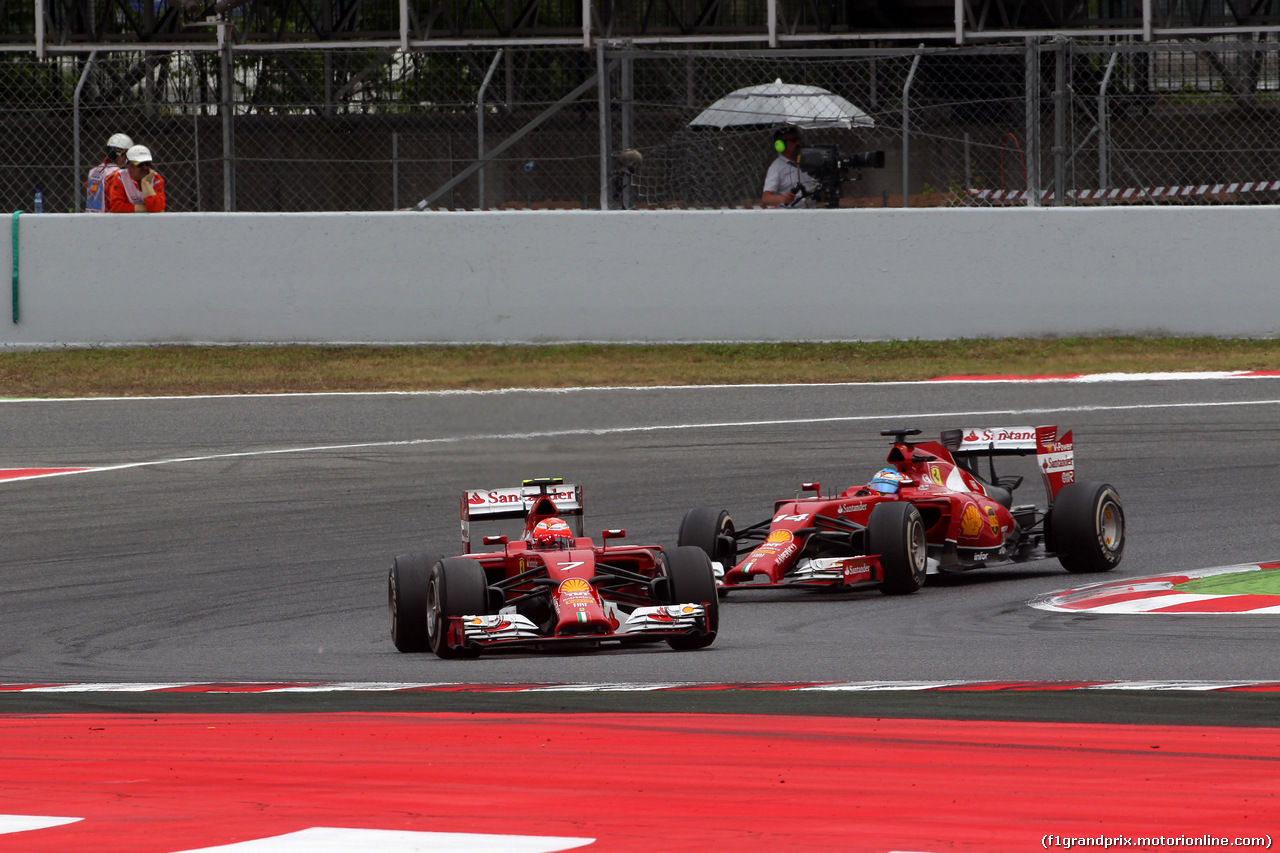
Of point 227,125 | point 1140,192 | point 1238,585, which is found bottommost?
point 1238,585

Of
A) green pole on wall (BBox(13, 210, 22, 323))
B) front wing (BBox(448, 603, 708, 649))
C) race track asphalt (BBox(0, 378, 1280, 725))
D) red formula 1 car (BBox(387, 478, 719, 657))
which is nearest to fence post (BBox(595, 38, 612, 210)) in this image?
race track asphalt (BBox(0, 378, 1280, 725))

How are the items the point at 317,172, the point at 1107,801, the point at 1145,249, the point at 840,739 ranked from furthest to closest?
Answer: the point at 317,172 < the point at 1145,249 < the point at 840,739 < the point at 1107,801

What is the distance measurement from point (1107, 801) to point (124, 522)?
7.17 m

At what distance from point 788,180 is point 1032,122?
2202 mm

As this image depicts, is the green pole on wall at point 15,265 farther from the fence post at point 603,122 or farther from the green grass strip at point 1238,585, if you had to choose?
the green grass strip at point 1238,585

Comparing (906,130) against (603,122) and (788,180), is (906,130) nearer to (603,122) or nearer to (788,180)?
(788,180)

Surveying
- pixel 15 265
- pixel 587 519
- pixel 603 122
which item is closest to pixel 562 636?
pixel 587 519

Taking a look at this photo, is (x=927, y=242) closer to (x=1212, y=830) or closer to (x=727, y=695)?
(x=727, y=695)

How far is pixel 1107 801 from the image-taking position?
A: 337cm

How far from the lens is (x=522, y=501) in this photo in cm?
703

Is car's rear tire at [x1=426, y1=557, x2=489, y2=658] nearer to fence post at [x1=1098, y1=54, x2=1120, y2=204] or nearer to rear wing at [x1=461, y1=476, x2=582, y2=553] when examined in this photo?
rear wing at [x1=461, y1=476, x2=582, y2=553]

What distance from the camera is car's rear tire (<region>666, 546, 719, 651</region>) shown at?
641 centimetres

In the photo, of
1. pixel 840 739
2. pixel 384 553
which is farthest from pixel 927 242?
pixel 840 739

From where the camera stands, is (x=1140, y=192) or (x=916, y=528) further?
(x=1140, y=192)
